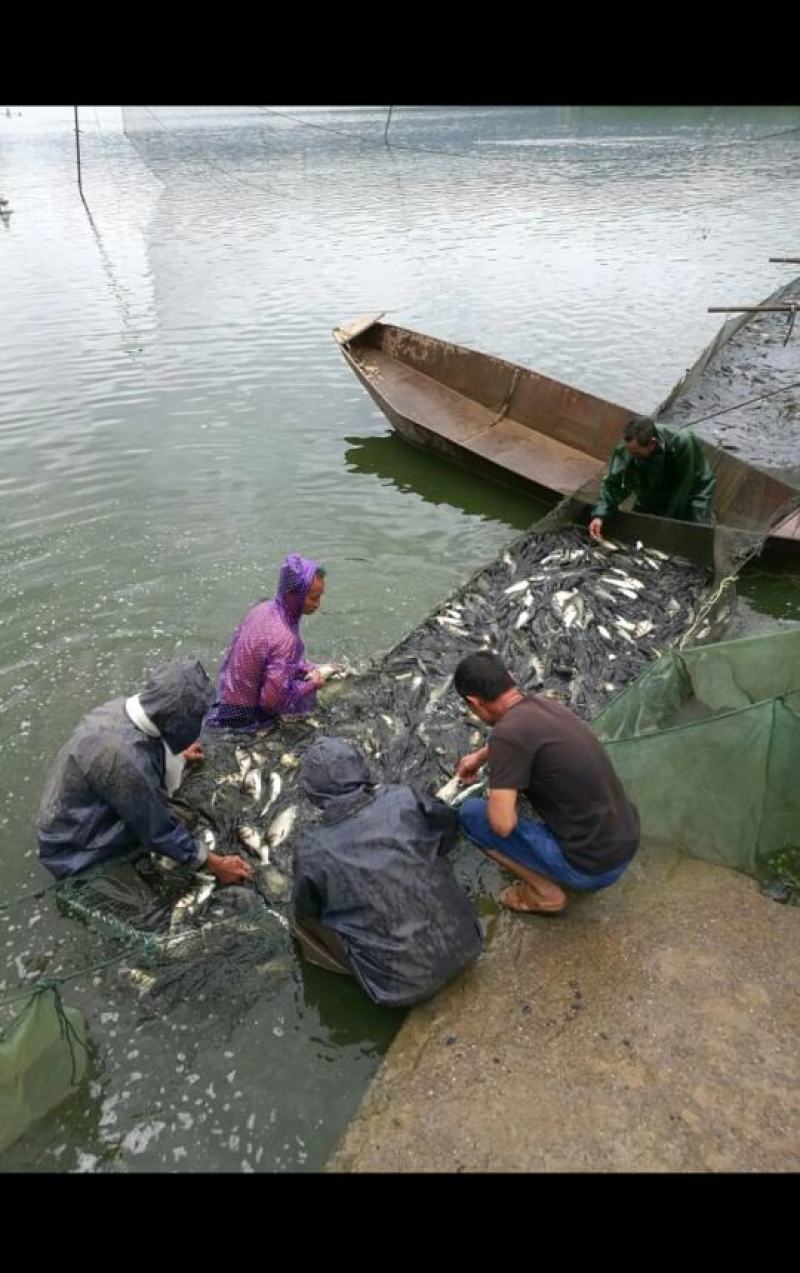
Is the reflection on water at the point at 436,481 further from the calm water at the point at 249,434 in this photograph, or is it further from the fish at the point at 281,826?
the fish at the point at 281,826

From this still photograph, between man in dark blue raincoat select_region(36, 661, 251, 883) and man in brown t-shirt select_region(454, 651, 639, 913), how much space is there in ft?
5.78

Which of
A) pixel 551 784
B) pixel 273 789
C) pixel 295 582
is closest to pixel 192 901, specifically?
pixel 273 789

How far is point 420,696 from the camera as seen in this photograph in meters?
7.14

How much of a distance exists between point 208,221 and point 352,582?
84.1ft

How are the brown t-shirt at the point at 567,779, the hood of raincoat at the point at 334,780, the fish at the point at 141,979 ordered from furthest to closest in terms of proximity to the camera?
1. the fish at the point at 141,979
2. the hood of raincoat at the point at 334,780
3. the brown t-shirt at the point at 567,779

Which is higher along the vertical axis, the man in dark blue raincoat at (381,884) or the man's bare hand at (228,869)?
the man in dark blue raincoat at (381,884)

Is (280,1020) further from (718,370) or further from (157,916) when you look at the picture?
(718,370)

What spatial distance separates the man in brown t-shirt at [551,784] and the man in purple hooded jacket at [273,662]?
2.30 metres

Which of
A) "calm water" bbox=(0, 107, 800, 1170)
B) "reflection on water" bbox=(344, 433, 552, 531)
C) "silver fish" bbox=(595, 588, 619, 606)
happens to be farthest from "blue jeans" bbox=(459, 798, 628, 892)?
"reflection on water" bbox=(344, 433, 552, 531)

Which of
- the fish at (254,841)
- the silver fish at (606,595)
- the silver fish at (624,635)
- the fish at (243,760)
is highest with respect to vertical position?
the silver fish at (606,595)

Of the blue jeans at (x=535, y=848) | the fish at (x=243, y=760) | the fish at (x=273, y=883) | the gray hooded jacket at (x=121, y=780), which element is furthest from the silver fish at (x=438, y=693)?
the gray hooded jacket at (x=121, y=780)

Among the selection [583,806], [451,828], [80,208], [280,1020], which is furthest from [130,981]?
[80,208]

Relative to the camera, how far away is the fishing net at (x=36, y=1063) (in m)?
4.02

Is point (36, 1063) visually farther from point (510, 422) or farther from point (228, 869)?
point (510, 422)
